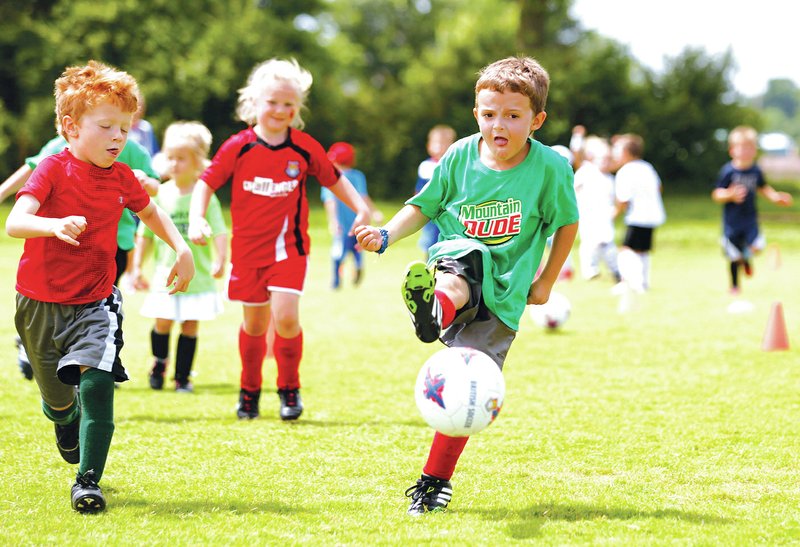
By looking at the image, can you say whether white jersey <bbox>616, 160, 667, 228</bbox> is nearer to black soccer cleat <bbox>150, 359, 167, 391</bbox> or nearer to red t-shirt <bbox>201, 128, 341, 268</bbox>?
black soccer cleat <bbox>150, 359, 167, 391</bbox>

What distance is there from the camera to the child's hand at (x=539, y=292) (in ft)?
14.7

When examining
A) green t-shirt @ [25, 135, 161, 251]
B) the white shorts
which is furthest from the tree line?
green t-shirt @ [25, 135, 161, 251]

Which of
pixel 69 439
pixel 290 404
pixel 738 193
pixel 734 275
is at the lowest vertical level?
pixel 69 439

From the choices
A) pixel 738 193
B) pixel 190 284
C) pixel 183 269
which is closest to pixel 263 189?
pixel 190 284

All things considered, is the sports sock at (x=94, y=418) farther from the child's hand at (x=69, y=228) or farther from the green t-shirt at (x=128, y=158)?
the green t-shirt at (x=128, y=158)

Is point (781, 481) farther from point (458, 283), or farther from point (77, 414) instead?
point (77, 414)

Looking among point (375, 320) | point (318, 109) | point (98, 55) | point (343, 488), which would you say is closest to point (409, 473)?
point (343, 488)

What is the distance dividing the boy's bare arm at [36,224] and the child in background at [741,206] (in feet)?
35.8

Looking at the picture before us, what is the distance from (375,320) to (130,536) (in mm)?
7601

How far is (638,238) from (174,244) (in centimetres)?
1012

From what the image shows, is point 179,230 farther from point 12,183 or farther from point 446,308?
point 446,308

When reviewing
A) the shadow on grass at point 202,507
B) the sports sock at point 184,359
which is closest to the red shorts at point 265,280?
the sports sock at point 184,359

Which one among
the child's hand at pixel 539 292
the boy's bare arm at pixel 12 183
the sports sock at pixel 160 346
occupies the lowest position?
the sports sock at pixel 160 346

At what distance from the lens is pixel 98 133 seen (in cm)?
420
